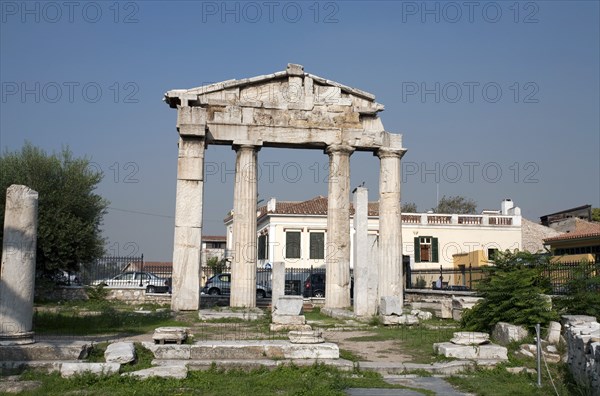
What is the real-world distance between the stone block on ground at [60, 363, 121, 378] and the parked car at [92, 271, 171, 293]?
18.2m

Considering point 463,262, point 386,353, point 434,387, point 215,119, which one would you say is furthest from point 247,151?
point 463,262

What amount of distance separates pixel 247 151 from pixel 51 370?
12.8 meters

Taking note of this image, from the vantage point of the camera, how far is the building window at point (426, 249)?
42594 mm

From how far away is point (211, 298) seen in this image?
953 inches

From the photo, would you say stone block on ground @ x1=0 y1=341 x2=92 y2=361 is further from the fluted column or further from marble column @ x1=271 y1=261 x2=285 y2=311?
the fluted column

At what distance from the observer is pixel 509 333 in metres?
13.2

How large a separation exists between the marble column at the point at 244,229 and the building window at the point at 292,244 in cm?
2136

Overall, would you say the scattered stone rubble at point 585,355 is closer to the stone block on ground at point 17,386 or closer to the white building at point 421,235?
the stone block on ground at point 17,386

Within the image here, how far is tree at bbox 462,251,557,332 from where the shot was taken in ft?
44.4

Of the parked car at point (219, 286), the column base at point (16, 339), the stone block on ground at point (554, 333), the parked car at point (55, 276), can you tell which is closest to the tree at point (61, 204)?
the parked car at point (55, 276)

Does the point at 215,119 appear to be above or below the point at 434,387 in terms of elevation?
above

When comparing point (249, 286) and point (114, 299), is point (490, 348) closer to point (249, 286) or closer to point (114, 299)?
point (249, 286)

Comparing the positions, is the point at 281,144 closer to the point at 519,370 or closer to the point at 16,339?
the point at 16,339

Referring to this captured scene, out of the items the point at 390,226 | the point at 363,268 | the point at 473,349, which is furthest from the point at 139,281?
the point at 473,349
